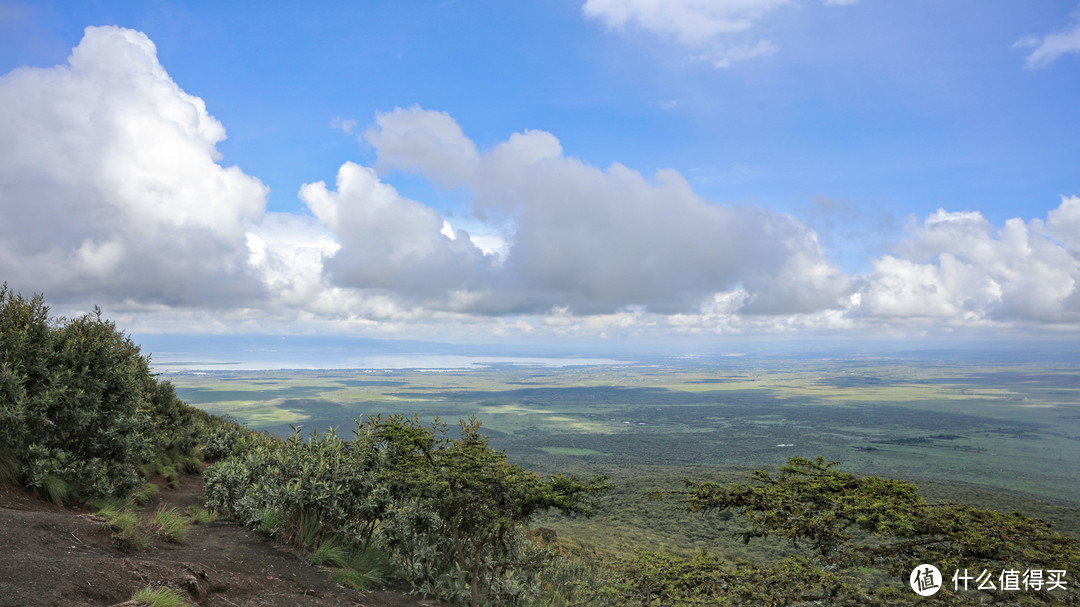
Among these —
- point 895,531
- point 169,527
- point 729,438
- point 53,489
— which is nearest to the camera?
point 895,531

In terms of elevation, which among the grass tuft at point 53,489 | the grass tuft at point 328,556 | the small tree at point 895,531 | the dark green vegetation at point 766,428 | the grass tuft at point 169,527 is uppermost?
the small tree at point 895,531

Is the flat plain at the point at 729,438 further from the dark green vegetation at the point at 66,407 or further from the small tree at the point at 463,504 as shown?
the dark green vegetation at the point at 66,407

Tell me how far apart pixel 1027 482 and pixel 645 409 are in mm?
101468

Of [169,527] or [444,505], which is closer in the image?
[169,527]

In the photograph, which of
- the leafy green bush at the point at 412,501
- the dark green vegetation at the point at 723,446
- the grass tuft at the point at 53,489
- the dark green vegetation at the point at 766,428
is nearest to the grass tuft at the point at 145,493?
the grass tuft at the point at 53,489

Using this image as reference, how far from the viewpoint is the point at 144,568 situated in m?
6.48

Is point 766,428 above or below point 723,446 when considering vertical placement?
below

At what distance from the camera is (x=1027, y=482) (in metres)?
67.1

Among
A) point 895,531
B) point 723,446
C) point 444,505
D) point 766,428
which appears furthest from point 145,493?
point 766,428

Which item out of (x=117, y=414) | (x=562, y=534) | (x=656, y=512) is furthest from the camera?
(x=656, y=512)

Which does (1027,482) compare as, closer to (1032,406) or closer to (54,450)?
(54,450)

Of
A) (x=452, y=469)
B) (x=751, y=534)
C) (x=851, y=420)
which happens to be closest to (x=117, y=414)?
(x=452, y=469)

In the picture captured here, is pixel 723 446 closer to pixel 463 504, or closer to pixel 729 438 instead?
pixel 729 438

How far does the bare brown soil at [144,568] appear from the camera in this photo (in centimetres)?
557
